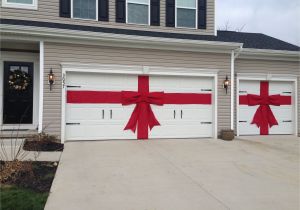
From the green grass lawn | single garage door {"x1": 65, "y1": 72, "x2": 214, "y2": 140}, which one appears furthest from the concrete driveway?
single garage door {"x1": 65, "y1": 72, "x2": 214, "y2": 140}

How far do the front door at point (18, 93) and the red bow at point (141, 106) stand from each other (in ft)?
10.2

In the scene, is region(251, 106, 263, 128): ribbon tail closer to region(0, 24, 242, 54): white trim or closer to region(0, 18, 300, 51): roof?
region(0, 18, 300, 51): roof

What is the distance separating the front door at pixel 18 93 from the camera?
985cm

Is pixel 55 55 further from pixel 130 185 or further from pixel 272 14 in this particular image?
pixel 272 14

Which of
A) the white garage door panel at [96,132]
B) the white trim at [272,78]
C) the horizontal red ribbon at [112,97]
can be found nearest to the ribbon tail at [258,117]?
the white trim at [272,78]

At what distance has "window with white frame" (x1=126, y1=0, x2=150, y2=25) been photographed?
11000 mm

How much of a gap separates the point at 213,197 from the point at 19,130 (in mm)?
6769

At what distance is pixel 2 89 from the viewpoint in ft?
→ 32.0

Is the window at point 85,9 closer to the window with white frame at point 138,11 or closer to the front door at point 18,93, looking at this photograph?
the window with white frame at point 138,11

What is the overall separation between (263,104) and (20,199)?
9300 mm

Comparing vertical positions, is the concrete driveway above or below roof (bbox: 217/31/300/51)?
below

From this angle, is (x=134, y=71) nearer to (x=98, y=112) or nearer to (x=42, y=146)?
(x=98, y=112)

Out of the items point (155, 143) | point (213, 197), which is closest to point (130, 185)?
point (213, 197)

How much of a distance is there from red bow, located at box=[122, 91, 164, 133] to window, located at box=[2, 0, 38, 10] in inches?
163
